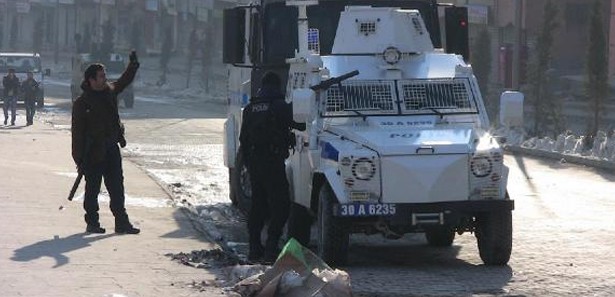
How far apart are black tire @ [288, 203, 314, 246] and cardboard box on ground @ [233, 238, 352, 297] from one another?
3.38 metres

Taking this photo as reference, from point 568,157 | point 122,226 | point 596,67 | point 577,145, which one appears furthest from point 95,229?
point 596,67

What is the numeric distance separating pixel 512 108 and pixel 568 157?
42.2 ft

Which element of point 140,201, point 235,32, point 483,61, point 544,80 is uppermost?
point 235,32

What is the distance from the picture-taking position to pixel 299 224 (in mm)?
12523

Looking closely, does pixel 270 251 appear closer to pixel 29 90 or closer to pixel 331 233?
pixel 331 233

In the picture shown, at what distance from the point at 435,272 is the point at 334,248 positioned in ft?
3.03

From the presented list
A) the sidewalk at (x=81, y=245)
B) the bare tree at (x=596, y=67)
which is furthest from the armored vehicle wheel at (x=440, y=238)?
the bare tree at (x=596, y=67)

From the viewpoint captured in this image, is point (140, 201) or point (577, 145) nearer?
point (140, 201)

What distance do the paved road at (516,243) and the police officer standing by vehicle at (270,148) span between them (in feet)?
2.70

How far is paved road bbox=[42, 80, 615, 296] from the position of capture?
1027cm

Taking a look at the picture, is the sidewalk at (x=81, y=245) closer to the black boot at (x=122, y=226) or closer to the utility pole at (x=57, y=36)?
the black boot at (x=122, y=226)

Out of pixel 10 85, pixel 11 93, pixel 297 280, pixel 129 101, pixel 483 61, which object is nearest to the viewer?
pixel 297 280

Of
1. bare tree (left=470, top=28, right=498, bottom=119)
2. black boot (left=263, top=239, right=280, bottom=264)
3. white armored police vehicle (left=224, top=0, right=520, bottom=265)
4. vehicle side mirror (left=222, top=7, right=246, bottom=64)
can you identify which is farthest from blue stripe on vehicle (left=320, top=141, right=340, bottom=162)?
A: bare tree (left=470, top=28, right=498, bottom=119)

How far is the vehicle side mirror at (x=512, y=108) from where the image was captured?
11781mm
